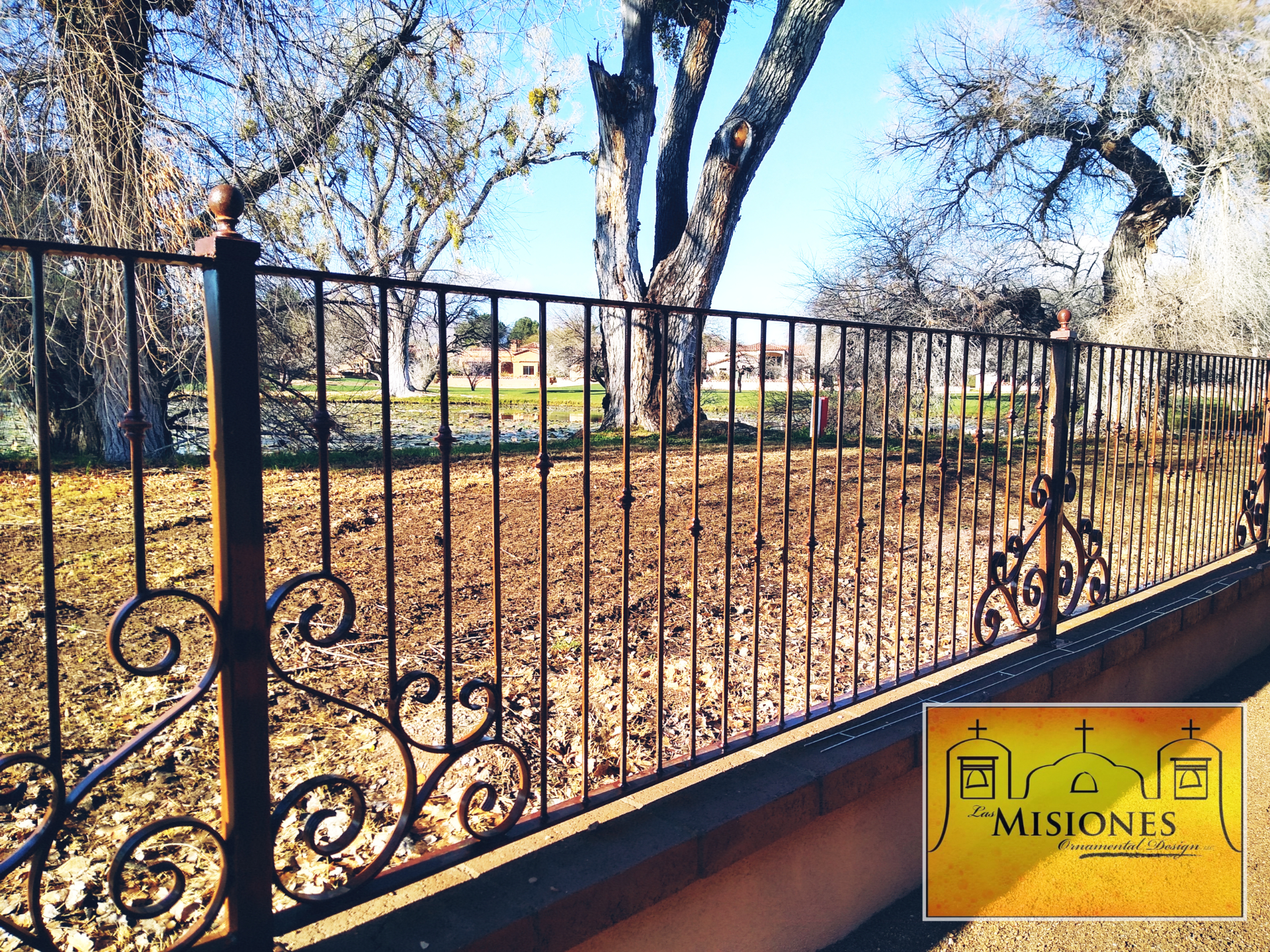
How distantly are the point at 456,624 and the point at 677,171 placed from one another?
9821 mm

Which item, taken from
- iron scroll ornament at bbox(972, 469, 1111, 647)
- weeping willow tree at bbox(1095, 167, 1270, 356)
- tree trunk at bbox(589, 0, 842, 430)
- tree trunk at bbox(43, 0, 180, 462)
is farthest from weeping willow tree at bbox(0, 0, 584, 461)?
weeping willow tree at bbox(1095, 167, 1270, 356)

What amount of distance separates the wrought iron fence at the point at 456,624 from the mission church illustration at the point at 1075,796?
38cm

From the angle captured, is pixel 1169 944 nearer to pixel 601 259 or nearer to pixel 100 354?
pixel 100 354

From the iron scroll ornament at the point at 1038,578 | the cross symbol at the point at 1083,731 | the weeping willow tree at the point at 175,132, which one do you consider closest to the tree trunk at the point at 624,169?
the weeping willow tree at the point at 175,132

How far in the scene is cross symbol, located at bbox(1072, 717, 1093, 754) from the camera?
3115 mm

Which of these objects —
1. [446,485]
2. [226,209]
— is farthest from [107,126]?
[446,485]

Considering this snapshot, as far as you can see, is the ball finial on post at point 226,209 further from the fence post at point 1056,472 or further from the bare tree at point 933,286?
the bare tree at point 933,286

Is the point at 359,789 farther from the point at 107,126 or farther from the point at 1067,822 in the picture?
the point at 107,126

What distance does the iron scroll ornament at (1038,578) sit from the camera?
3195 mm

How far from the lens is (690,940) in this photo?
6.66 feet

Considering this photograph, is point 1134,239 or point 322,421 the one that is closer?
point 322,421

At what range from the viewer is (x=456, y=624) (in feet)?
11.6

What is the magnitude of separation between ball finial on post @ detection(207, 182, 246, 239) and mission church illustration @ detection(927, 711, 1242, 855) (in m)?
2.54

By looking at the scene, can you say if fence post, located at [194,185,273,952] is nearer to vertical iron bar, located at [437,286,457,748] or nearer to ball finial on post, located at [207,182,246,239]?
ball finial on post, located at [207,182,246,239]
